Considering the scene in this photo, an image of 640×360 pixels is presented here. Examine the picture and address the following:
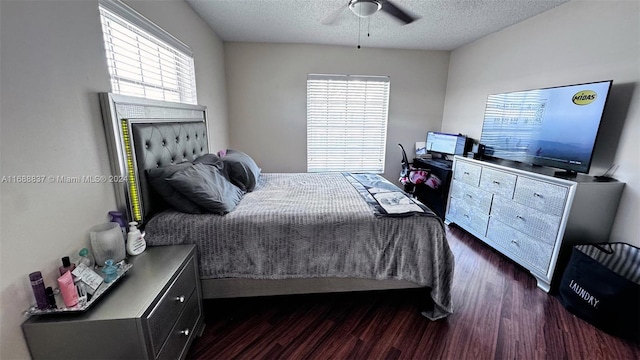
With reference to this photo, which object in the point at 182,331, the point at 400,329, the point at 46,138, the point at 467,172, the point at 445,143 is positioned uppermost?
the point at 46,138

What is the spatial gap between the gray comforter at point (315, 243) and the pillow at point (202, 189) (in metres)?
0.06

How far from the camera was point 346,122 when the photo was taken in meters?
3.80

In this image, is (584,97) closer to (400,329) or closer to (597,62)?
(597,62)

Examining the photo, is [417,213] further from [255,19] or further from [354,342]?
[255,19]

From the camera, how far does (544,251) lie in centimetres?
198

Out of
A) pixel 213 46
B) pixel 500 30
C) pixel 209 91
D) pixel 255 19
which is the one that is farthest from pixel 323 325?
pixel 500 30

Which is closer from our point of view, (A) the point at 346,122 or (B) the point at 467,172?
(B) the point at 467,172

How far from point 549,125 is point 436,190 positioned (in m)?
1.38

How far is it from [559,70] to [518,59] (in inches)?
18.7

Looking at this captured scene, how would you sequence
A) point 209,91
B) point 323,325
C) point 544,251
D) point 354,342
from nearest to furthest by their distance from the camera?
point 354,342 → point 323,325 → point 544,251 → point 209,91

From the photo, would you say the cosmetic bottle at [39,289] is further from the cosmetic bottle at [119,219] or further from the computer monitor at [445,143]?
the computer monitor at [445,143]

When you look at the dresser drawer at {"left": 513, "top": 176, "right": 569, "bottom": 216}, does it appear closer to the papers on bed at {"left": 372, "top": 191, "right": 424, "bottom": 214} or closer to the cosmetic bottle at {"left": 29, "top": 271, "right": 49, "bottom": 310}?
the papers on bed at {"left": 372, "top": 191, "right": 424, "bottom": 214}

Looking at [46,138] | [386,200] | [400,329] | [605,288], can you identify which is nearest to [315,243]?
[386,200]

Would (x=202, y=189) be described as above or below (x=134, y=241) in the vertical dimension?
above
